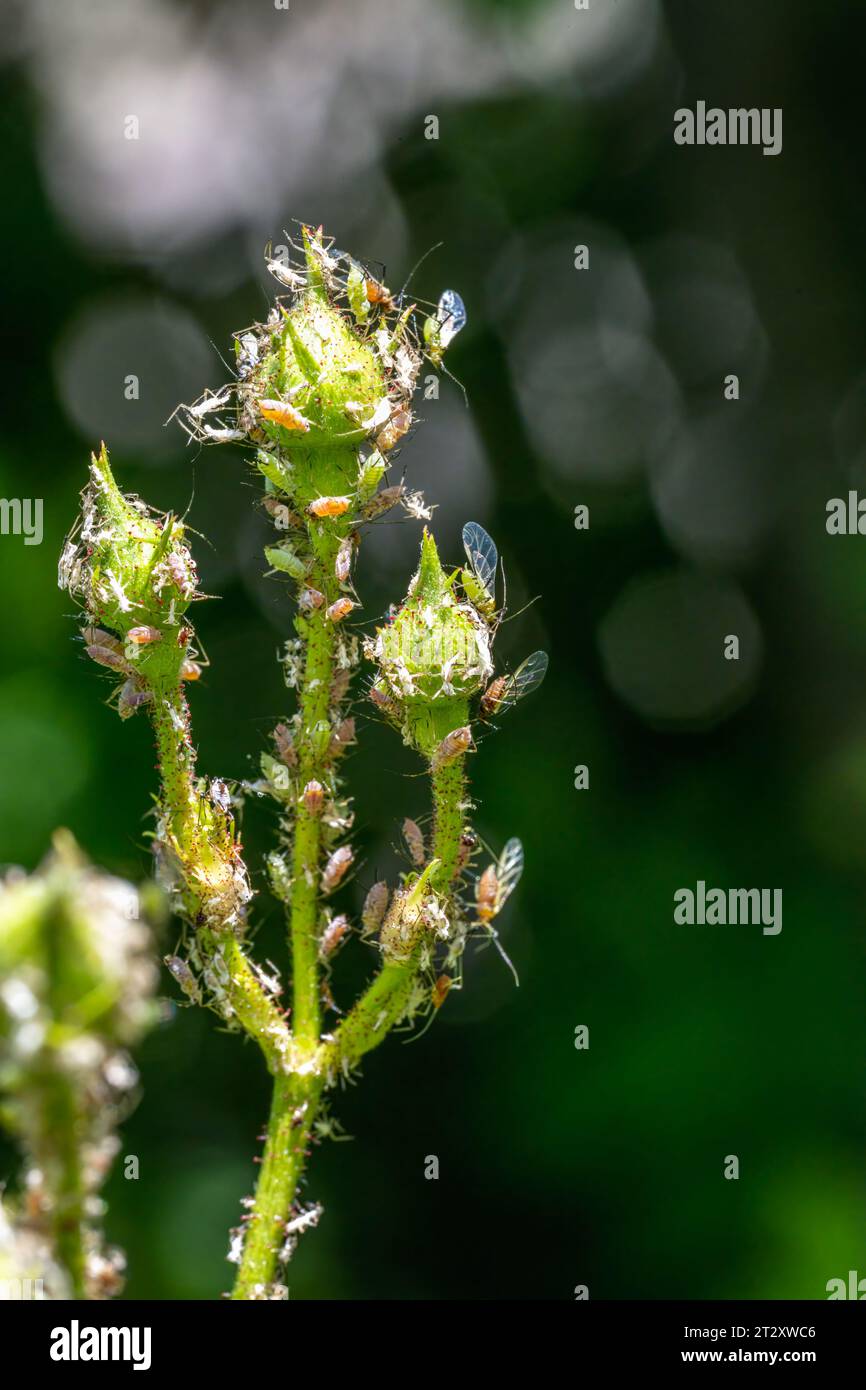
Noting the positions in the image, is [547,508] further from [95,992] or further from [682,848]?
[95,992]

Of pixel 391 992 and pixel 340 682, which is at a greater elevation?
pixel 340 682

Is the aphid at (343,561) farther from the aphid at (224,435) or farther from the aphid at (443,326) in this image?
the aphid at (443,326)

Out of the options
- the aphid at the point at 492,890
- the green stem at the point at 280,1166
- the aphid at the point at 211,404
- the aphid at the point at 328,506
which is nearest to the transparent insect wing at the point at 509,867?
the aphid at the point at 492,890

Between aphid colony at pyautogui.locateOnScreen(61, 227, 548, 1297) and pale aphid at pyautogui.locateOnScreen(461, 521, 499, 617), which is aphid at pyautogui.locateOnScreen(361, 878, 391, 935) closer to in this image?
aphid colony at pyautogui.locateOnScreen(61, 227, 548, 1297)

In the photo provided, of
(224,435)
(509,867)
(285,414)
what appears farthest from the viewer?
(509,867)

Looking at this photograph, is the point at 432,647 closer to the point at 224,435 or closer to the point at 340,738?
the point at 340,738

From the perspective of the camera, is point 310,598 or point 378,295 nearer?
point 310,598

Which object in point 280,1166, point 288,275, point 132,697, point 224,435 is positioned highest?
point 288,275

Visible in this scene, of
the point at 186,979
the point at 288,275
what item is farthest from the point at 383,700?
the point at 288,275
